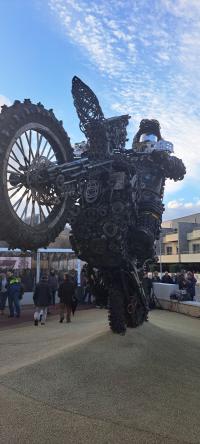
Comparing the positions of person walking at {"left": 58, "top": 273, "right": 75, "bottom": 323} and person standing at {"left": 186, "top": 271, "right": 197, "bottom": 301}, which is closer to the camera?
person walking at {"left": 58, "top": 273, "right": 75, "bottom": 323}

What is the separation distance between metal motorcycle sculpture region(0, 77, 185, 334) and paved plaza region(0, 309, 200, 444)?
1170mm

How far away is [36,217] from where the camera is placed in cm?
740

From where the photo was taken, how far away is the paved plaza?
5.68m

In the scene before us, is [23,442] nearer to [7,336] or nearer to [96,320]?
[7,336]

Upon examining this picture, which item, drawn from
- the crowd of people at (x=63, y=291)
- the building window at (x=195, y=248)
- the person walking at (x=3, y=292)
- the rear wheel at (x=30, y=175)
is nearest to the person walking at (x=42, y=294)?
the crowd of people at (x=63, y=291)

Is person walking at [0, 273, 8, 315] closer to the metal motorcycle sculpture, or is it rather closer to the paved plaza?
the paved plaza

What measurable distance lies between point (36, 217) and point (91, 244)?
1921 mm

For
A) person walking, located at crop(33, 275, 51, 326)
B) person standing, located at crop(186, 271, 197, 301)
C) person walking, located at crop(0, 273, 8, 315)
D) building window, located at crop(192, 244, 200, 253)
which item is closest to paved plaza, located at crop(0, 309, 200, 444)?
person walking, located at crop(33, 275, 51, 326)

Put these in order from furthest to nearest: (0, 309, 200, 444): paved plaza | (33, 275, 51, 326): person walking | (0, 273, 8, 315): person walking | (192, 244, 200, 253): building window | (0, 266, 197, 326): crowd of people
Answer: (192, 244, 200, 253): building window
(0, 273, 8, 315): person walking
(33, 275, 51, 326): person walking
(0, 266, 197, 326): crowd of people
(0, 309, 200, 444): paved plaza

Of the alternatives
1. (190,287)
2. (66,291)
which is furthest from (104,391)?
(190,287)

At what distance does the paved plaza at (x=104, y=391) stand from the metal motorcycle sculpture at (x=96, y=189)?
1.17 meters

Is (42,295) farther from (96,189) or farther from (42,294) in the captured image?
(96,189)

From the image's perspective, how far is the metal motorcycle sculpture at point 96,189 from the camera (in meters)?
6.70

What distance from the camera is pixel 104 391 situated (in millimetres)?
7141
